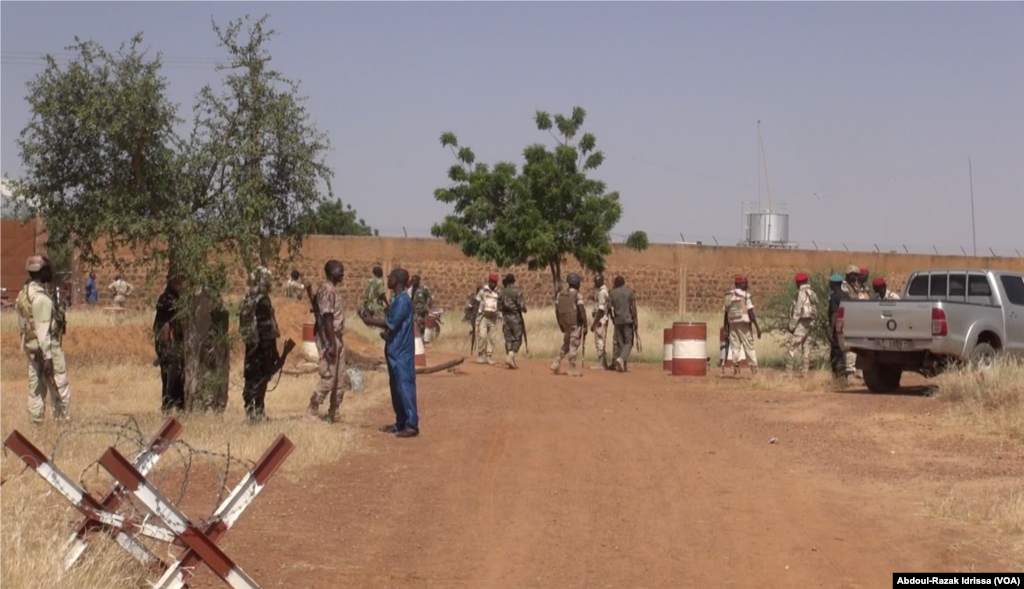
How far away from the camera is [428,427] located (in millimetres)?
13359

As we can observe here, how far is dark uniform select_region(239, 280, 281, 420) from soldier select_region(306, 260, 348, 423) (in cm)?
53

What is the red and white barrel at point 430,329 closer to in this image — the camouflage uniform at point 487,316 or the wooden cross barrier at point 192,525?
the camouflage uniform at point 487,316

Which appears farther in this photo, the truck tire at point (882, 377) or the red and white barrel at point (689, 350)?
the red and white barrel at point (689, 350)

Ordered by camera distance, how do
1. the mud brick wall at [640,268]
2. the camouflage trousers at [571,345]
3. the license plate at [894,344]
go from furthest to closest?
the mud brick wall at [640,268], the camouflage trousers at [571,345], the license plate at [894,344]

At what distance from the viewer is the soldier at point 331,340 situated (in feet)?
41.2

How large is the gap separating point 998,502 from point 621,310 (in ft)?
41.9

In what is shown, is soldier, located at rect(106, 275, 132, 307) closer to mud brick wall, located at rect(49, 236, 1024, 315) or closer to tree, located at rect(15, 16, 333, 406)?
mud brick wall, located at rect(49, 236, 1024, 315)

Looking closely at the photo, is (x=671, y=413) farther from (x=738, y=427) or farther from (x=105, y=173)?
(x=105, y=173)

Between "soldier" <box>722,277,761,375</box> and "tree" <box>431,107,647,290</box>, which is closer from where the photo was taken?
"soldier" <box>722,277,761,375</box>

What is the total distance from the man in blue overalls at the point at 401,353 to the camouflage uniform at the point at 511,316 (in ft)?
30.2

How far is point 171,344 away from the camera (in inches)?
496

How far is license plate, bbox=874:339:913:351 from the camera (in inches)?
629

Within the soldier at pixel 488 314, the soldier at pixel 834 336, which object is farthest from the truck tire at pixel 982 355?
the soldier at pixel 488 314

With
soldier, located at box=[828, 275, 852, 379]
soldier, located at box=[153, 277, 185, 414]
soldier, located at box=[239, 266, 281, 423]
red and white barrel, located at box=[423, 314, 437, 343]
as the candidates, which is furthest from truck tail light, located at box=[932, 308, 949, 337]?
red and white barrel, located at box=[423, 314, 437, 343]
